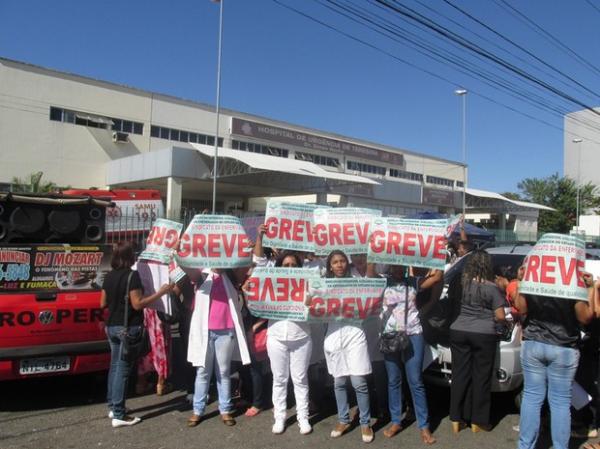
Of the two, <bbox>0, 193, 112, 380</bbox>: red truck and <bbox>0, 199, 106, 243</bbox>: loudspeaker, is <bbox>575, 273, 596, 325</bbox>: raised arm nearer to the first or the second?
<bbox>0, 193, 112, 380</bbox>: red truck

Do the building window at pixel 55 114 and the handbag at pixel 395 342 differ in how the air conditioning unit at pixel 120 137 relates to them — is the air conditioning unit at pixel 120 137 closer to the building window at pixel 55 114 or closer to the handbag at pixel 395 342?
the building window at pixel 55 114

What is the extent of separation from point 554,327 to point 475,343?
2.80ft

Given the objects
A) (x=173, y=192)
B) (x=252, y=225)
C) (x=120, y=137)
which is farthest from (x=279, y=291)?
(x=120, y=137)

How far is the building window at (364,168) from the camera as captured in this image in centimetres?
4350

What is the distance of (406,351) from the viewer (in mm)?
4633

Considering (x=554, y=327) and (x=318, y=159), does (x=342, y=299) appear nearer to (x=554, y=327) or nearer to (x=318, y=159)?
(x=554, y=327)

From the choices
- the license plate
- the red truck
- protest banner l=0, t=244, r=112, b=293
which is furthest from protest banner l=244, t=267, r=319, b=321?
the license plate

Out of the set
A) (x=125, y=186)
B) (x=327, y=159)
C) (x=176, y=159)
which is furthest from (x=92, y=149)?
(x=327, y=159)

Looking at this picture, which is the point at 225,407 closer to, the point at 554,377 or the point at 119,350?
the point at 119,350

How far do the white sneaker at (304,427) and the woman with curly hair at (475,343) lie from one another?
52.6 inches

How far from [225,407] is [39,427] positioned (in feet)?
5.59

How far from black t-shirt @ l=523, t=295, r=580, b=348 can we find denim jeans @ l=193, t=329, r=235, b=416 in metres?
2.65

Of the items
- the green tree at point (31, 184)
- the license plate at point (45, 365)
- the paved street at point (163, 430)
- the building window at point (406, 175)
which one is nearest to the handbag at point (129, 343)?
the paved street at point (163, 430)

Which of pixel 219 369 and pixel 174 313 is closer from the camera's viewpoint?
pixel 219 369
